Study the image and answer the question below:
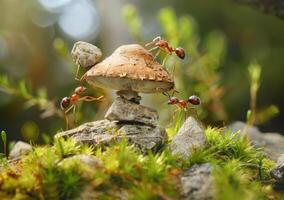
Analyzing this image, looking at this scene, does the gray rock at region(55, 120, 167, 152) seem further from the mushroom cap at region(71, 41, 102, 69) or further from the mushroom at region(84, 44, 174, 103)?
the mushroom cap at region(71, 41, 102, 69)

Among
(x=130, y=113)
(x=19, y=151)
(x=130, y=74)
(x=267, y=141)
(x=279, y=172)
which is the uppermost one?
(x=130, y=74)

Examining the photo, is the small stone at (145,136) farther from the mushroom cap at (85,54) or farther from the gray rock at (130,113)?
the mushroom cap at (85,54)

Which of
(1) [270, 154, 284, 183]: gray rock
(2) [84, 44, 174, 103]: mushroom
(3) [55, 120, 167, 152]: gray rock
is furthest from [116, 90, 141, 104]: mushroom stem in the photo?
(1) [270, 154, 284, 183]: gray rock

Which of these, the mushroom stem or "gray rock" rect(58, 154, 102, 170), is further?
the mushroom stem

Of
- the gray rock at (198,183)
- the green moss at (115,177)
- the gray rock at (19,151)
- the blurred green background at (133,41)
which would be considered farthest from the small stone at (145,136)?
the blurred green background at (133,41)

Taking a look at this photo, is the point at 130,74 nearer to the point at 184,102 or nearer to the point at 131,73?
the point at 131,73

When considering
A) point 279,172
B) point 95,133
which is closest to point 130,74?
point 95,133
